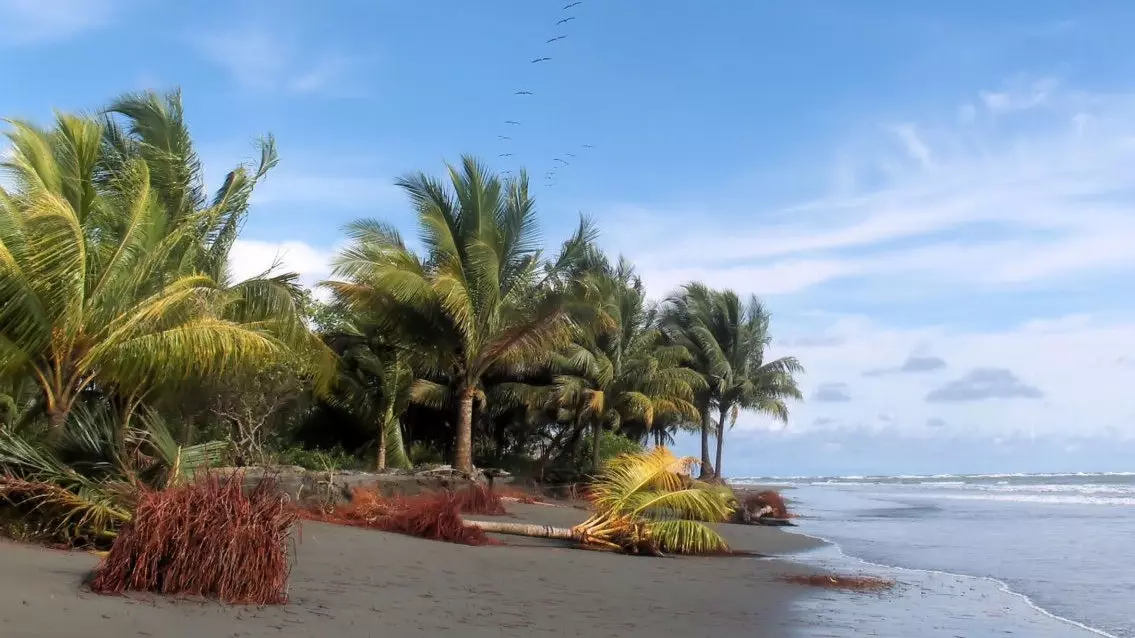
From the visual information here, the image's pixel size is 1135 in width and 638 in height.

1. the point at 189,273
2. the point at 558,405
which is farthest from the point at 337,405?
the point at 189,273

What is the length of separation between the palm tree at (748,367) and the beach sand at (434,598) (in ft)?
86.2

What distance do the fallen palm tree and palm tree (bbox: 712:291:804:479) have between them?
24.5 meters

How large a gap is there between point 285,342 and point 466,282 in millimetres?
6569

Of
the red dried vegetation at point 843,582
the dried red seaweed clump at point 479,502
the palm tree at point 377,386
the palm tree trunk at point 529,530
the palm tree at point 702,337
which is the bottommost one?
the red dried vegetation at point 843,582

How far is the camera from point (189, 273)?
1442cm

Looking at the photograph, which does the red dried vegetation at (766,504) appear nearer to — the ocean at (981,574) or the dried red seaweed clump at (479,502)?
the ocean at (981,574)

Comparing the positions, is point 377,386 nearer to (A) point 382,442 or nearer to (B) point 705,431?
(A) point 382,442

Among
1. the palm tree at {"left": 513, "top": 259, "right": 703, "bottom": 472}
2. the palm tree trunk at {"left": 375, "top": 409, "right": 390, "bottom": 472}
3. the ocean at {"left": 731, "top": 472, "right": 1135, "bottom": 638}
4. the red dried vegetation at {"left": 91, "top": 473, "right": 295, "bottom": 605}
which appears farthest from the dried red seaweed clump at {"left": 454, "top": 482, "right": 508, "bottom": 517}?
the palm tree at {"left": 513, "top": 259, "right": 703, "bottom": 472}

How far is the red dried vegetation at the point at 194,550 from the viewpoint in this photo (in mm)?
7043

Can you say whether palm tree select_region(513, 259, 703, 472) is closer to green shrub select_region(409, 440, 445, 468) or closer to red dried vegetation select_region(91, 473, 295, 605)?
green shrub select_region(409, 440, 445, 468)

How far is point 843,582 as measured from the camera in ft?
39.2

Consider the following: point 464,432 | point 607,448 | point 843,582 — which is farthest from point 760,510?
point 843,582

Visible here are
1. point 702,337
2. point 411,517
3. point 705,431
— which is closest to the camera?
point 411,517

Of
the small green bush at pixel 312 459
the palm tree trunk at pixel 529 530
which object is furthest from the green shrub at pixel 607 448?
the palm tree trunk at pixel 529 530
